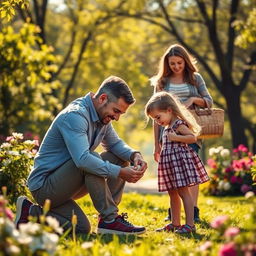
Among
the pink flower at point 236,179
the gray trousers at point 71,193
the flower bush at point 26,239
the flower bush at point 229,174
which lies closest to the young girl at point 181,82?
the gray trousers at point 71,193

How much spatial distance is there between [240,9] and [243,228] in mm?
17416

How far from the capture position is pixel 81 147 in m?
4.83

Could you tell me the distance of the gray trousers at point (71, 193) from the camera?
→ 4.87 metres

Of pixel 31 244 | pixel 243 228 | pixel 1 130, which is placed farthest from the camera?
pixel 1 130

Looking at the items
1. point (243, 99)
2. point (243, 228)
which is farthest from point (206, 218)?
point (243, 99)

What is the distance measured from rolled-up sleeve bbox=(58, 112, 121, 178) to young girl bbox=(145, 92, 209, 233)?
0.71 m

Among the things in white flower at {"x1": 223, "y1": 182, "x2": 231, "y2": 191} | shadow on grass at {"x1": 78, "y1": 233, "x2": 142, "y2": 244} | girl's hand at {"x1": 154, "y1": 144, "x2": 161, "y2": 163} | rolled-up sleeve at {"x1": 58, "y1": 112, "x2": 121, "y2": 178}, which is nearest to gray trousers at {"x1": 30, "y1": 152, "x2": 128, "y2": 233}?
rolled-up sleeve at {"x1": 58, "y1": 112, "x2": 121, "y2": 178}

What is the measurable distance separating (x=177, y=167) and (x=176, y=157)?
0.10 m

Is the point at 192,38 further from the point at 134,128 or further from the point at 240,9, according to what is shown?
the point at 134,128

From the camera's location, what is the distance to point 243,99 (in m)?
29.2

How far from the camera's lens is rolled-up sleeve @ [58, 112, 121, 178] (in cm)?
476

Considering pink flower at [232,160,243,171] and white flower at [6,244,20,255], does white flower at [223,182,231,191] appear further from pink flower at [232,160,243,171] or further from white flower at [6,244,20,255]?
white flower at [6,244,20,255]

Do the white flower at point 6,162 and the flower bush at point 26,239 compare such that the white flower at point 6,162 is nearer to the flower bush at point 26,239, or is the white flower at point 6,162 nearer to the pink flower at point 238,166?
the flower bush at point 26,239

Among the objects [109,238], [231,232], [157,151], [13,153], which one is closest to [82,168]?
[109,238]
